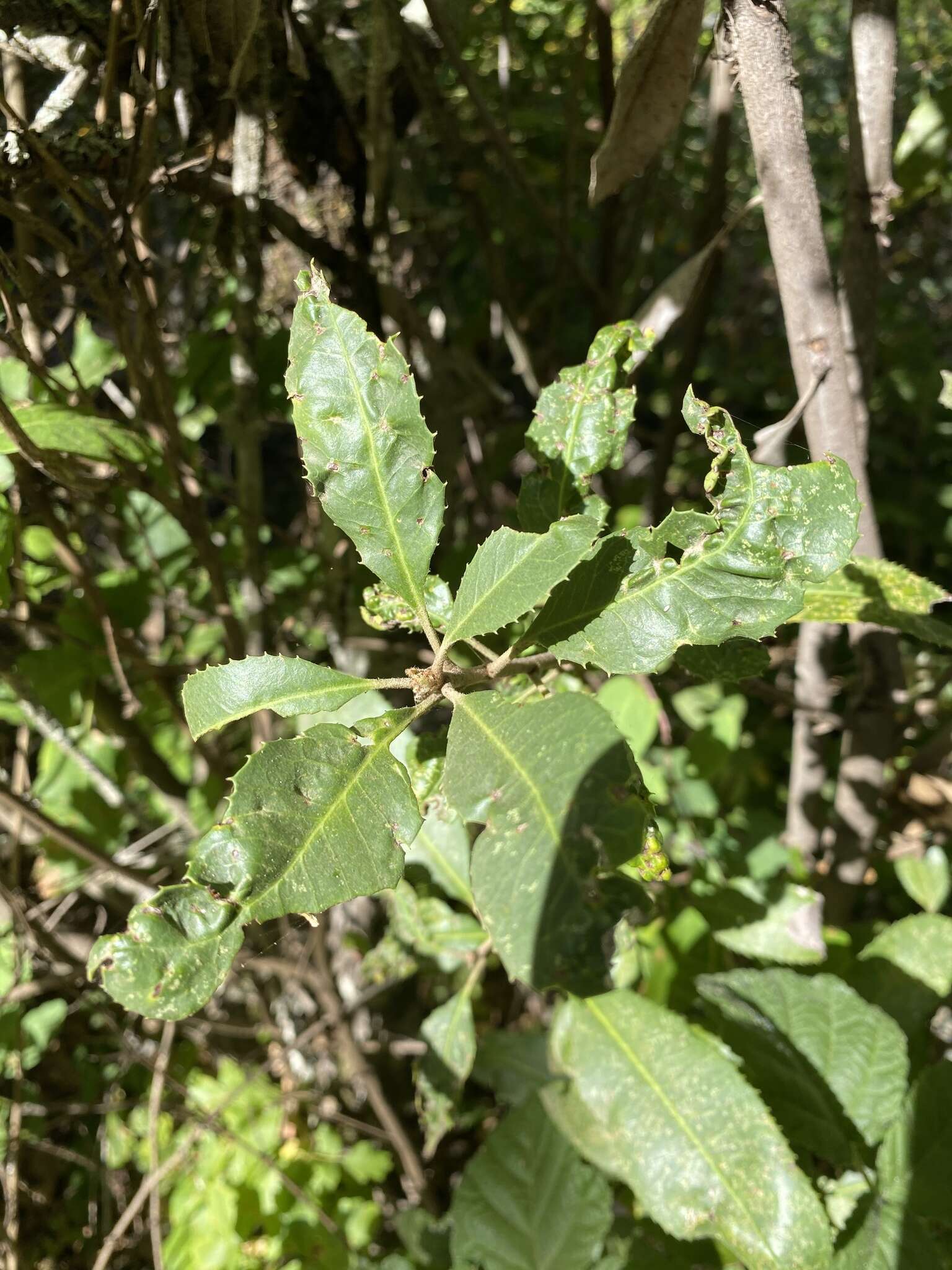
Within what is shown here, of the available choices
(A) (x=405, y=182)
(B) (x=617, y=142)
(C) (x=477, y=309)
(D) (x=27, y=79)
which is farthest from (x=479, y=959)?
(C) (x=477, y=309)

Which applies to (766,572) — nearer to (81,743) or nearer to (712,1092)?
(712,1092)

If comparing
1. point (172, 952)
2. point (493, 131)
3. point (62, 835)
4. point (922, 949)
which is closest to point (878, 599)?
point (922, 949)

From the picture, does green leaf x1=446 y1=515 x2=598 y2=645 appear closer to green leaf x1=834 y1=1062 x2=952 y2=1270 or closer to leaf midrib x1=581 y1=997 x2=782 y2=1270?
leaf midrib x1=581 y1=997 x2=782 y2=1270

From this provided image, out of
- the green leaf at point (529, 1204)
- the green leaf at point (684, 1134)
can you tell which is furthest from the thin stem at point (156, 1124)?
the green leaf at point (684, 1134)

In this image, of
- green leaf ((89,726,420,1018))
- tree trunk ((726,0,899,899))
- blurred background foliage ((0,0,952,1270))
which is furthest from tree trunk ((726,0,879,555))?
green leaf ((89,726,420,1018))

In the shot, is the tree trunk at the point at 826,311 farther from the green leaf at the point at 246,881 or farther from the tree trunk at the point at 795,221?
the green leaf at the point at 246,881

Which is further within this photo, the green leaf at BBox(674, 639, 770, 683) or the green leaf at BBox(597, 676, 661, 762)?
the green leaf at BBox(597, 676, 661, 762)

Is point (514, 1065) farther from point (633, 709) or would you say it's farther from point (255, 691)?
point (255, 691)

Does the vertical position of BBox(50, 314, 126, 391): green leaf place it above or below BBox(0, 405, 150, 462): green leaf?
above
